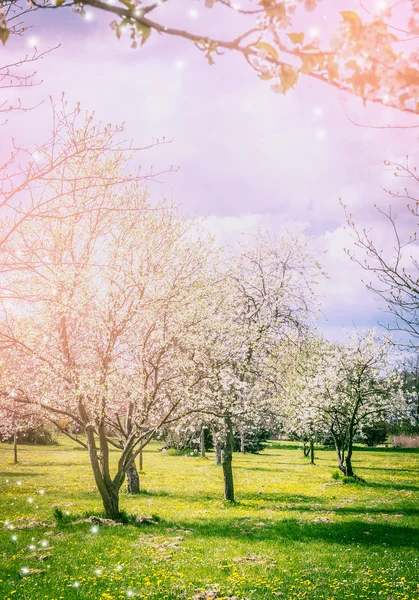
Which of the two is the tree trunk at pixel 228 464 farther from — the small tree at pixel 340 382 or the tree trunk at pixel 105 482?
the small tree at pixel 340 382

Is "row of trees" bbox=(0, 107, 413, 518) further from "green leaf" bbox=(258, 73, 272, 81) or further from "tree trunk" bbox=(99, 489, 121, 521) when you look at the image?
"green leaf" bbox=(258, 73, 272, 81)

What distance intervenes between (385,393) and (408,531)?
19.8 m

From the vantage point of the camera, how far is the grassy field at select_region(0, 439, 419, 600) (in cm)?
793

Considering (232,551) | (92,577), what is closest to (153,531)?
(232,551)

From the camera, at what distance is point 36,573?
8.56 meters

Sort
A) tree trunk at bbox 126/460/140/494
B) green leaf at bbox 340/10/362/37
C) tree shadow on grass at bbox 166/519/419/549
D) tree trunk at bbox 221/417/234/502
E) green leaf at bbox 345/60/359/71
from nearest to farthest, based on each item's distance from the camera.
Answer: green leaf at bbox 340/10/362/37, green leaf at bbox 345/60/359/71, tree shadow on grass at bbox 166/519/419/549, tree trunk at bbox 221/417/234/502, tree trunk at bbox 126/460/140/494

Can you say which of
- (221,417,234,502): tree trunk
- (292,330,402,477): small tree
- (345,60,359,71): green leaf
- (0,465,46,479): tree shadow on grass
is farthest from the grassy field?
(345,60,359,71): green leaf

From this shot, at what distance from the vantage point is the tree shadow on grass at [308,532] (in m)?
11.9

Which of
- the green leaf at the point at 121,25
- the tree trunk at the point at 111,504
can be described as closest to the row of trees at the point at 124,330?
the tree trunk at the point at 111,504

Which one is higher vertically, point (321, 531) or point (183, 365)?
point (183, 365)

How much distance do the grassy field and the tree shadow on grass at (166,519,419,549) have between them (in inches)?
1.3

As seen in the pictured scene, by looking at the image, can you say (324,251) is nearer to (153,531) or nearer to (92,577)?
(153,531)

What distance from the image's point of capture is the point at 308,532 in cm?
1295

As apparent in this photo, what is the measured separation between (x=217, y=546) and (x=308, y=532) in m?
3.53
